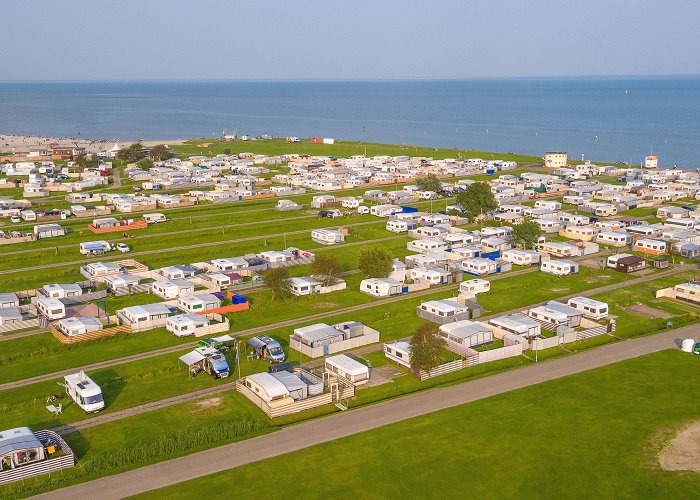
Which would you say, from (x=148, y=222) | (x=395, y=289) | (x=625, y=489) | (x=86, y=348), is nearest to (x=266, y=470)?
(x=625, y=489)

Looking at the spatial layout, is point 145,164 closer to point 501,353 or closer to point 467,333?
point 467,333

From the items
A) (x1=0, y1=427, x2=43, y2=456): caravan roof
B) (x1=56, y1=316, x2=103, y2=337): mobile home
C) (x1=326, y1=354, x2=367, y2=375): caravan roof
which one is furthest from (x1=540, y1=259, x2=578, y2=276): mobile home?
(x1=0, y1=427, x2=43, y2=456): caravan roof

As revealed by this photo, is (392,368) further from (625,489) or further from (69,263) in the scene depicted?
(69,263)

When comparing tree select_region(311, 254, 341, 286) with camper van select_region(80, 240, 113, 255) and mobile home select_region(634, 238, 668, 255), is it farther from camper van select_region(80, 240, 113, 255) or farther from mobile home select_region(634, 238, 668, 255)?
mobile home select_region(634, 238, 668, 255)

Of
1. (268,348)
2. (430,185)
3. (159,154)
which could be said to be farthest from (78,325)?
(159,154)

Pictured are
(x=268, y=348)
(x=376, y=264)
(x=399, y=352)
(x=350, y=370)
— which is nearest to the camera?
(x=350, y=370)

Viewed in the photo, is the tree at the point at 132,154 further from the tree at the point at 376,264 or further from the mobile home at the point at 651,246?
the mobile home at the point at 651,246
